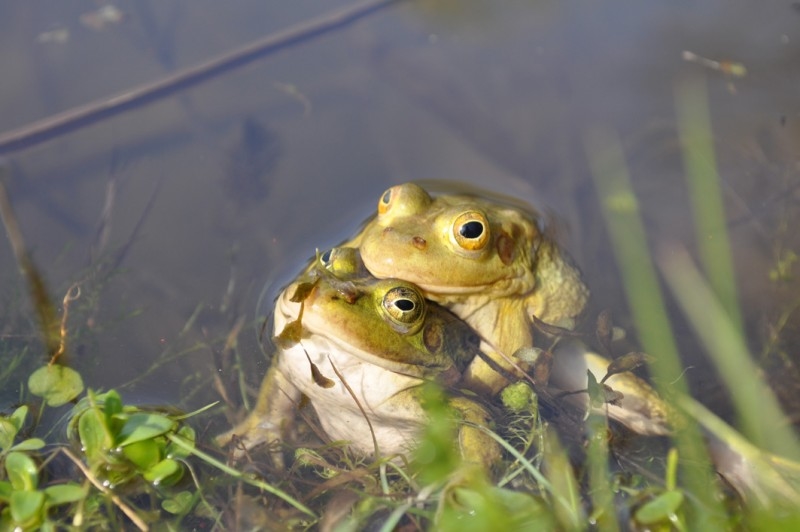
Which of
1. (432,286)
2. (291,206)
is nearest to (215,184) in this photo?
(291,206)

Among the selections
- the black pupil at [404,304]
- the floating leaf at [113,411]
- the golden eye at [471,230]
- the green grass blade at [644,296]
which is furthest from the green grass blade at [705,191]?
the floating leaf at [113,411]

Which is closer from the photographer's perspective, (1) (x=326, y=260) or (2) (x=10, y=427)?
(2) (x=10, y=427)

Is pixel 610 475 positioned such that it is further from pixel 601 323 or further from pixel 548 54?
pixel 548 54

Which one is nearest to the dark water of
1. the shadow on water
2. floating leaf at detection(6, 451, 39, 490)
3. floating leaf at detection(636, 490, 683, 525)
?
the shadow on water

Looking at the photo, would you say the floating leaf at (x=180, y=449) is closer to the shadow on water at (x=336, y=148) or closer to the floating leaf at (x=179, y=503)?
the floating leaf at (x=179, y=503)

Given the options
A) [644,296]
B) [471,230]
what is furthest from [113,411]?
[644,296]

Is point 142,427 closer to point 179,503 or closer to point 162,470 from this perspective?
point 162,470

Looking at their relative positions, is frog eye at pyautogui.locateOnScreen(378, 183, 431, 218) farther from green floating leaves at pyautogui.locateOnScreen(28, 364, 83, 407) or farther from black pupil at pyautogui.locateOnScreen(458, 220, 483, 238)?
green floating leaves at pyautogui.locateOnScreen(28, 364, 83, 407)
